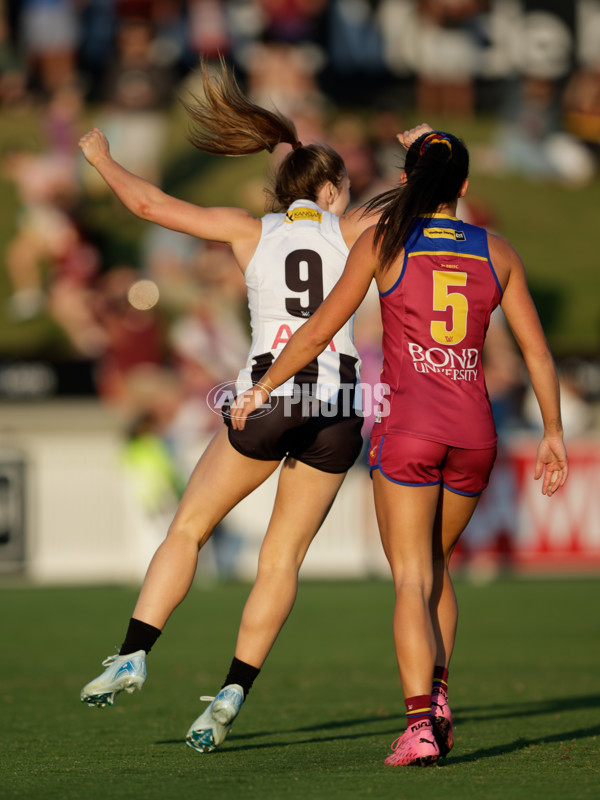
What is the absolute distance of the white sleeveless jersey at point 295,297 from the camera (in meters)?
4.82

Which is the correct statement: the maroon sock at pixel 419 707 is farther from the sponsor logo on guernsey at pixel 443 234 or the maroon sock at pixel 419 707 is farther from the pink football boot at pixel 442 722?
the sponsor logo on guernsey at pixel 443 234

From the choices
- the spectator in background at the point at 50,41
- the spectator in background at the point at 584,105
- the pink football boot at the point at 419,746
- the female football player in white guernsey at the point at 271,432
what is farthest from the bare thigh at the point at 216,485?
the spectator in background at the point at 584,105

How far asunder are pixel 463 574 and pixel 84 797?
10508mm

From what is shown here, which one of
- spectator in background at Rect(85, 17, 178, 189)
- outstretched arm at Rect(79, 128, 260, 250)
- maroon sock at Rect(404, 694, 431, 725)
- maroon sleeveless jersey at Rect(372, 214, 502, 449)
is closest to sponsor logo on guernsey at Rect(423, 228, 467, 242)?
maroon sleeveless jersey at Rect(372, 214, 502, 449)

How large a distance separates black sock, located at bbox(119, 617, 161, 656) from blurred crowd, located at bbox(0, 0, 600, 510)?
817 centimetres

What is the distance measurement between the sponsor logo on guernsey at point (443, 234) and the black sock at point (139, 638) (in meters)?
1.77

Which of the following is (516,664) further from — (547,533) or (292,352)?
(547,533)

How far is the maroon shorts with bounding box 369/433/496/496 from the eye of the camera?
14.3 feet

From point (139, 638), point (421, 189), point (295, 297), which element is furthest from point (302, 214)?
point (139, 638)

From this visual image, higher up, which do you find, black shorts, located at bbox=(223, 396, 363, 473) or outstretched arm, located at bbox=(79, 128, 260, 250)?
outstretched arm, located at bbox=(79, 128, 260, 250)

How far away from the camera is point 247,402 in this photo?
14.8 feet

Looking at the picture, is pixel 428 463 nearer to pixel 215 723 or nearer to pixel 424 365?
pixel 424 365

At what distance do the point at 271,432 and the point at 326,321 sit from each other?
0.56 meters

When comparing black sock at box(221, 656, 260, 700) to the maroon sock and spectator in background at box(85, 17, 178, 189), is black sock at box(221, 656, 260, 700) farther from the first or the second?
spectator in background at box(85, 17, 178, 189)
